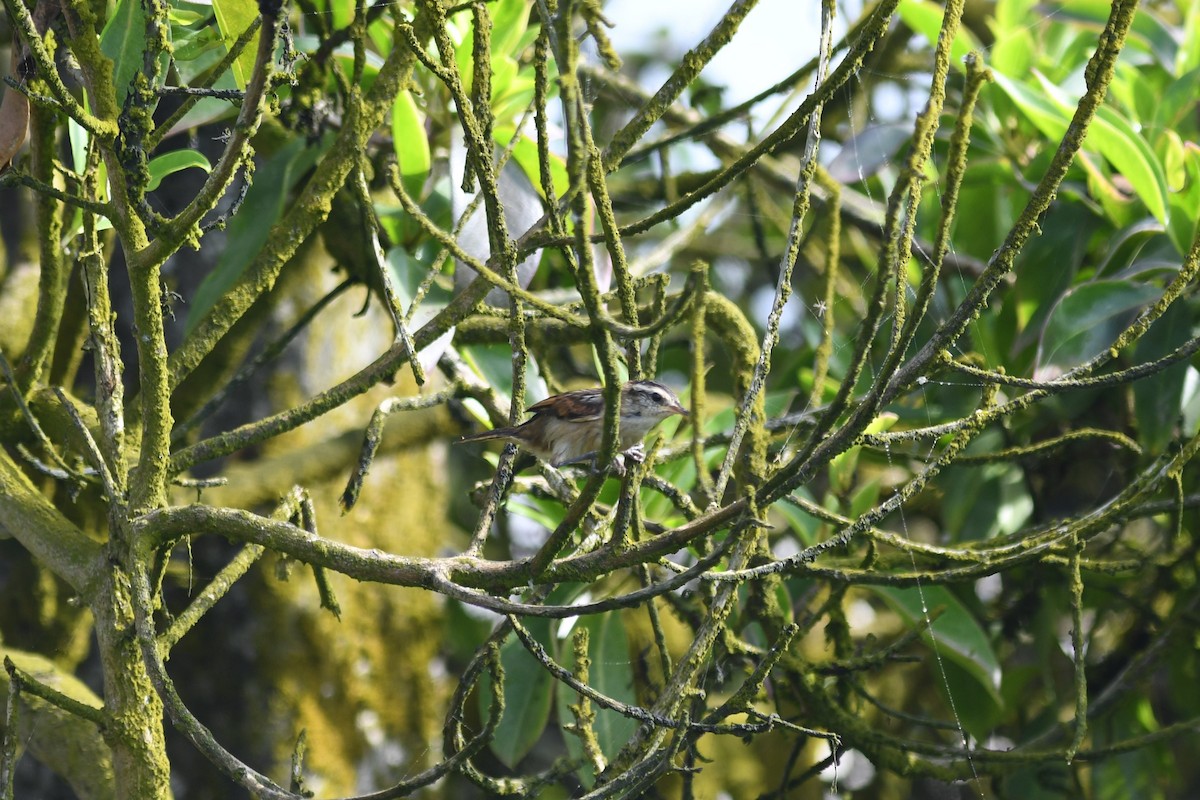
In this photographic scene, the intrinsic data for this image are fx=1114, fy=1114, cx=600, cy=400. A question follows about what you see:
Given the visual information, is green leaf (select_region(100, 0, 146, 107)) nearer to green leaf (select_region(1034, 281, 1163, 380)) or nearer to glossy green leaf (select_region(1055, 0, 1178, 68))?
green leaf (select_region(1034, 281, 1163, 380))

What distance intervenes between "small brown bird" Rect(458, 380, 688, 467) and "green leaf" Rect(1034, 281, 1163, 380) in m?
0.98

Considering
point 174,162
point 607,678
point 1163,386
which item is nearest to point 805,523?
point 607,678

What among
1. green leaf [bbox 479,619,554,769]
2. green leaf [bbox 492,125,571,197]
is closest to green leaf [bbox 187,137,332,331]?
→ green leaf [bbox 492,125,571,197]

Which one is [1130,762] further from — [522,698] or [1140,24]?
[1140,24]

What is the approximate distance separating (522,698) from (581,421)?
0.84 metres

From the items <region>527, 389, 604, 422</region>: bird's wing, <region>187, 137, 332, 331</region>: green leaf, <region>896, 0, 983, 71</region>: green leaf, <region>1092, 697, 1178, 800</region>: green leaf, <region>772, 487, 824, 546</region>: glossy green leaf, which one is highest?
<region>896, 0, 983, 71</region>: green leaf

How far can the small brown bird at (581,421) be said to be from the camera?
8.84ft

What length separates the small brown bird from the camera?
8.84 ft

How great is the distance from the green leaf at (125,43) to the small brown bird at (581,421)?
1.12 metres

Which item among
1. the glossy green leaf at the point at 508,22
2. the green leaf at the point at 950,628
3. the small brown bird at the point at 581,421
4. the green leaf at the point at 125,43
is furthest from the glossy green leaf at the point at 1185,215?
the green leaf at the point at 125,43

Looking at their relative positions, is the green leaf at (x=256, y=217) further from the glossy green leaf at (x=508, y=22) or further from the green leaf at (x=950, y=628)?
the green leaf at (x=950, y=628)

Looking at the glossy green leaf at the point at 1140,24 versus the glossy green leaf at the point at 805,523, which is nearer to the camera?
the glossy green leaf at the point at 805,523

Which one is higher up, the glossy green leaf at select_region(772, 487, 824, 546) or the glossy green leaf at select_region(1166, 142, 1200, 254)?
the glossy green leaf at select_region(1166, 142, 1200, 254)

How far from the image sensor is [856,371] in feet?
4.56
